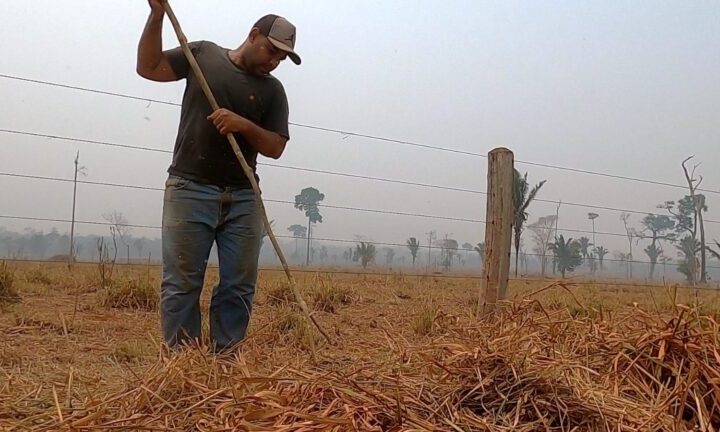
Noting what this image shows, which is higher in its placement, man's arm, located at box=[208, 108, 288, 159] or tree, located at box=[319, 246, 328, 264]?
man's arm, located at box=[208, 108, 288, 159]

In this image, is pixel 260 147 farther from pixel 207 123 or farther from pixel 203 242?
pixel 203 242

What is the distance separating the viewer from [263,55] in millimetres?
2506

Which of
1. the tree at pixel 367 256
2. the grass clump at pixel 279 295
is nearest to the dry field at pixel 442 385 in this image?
the grass clump at pixel 279 295

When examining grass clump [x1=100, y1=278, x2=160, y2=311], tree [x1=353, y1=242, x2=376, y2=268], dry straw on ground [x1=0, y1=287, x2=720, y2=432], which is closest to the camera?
dry straw on ground [x1=0, y1=287, x2=720, y2=432]

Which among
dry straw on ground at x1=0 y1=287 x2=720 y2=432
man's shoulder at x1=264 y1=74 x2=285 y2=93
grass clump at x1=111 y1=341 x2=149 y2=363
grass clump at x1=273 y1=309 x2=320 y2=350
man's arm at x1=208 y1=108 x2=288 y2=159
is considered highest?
man's shoulder at x1=264 y1=74 x2=285 y2=93

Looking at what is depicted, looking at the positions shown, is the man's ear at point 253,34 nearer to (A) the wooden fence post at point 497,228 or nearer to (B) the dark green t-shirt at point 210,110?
(B) the dark green t-shirt at point 210,110

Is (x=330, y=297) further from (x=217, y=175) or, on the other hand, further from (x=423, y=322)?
(x=217, y=175)

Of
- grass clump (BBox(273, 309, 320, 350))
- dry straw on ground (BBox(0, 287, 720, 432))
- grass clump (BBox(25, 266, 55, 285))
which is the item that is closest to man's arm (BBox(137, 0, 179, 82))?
dry straw on ground (BBox(0, 287, 720, 432))

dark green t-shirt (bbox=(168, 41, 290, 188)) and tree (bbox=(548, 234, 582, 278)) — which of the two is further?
tree (bbox=(548, 234, 582, 278))

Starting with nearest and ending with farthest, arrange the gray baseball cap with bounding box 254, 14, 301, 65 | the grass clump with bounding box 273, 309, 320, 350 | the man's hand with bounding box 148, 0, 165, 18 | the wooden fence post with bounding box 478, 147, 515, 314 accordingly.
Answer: the man's hand with bounding box 148, 0, 165, 18 < the gray baseball cap with bounding box 254, 14, 301, 65 < the grass clump with bounding box 273, 309, 320, 350 < the wooden fence post with bounding box 478, 147, 515, 314

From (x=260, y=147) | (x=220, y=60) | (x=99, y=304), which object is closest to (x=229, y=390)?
(x=260, y=147)

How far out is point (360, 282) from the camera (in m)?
7.40

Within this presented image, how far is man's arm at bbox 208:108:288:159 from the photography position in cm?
236

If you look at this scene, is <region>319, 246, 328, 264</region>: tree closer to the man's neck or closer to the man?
A: the man
